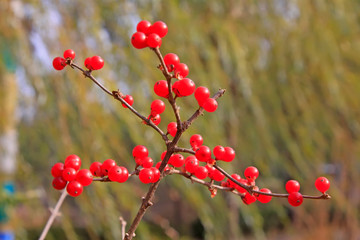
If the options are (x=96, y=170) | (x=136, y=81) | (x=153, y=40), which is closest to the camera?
(x=153, y=40)

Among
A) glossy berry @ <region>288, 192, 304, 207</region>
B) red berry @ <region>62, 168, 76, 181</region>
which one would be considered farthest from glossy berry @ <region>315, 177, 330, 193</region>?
red berry @ <region>62, 168, 76, 181</region>

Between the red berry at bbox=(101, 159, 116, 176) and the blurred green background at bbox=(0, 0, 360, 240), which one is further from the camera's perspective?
the blurred green background at bbox=(0, 0, 360, 240)

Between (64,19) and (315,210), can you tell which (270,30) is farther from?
(315,210)

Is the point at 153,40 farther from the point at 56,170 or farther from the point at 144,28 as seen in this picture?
the point at 56,170

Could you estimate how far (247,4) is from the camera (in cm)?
226

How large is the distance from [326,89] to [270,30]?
0.47m

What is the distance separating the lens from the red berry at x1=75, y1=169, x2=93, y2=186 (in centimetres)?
41

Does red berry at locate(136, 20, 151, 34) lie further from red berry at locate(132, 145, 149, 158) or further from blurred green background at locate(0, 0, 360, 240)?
blurred green background at locate(0, 0, 360, 240)

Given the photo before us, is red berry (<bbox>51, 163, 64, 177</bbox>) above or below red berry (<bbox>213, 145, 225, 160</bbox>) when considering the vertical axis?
below

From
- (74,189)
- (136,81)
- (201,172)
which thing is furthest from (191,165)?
(136,81)

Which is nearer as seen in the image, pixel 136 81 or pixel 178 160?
pixel 178 160

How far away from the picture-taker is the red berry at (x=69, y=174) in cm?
41

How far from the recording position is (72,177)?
0.41 metres

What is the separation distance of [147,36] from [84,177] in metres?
0.15
